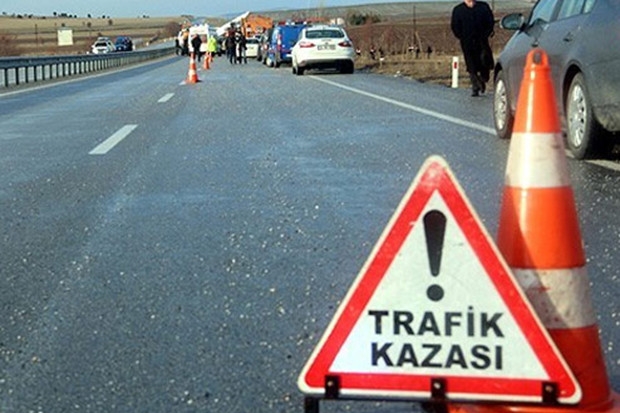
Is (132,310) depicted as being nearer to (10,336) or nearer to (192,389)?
(10,336)

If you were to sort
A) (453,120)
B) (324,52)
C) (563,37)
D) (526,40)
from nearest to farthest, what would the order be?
1. (563,37)
2. (526,40)
3. (453,120)
4. (324,52)

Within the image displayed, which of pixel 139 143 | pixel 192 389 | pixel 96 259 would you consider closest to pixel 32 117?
pixel 139 143

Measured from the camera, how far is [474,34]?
64.3ft

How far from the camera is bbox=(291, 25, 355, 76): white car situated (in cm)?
3325

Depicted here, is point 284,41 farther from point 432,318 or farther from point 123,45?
point 123,45

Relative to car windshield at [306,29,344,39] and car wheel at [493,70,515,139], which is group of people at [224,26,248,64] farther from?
car wheel at [493,70,515,139]

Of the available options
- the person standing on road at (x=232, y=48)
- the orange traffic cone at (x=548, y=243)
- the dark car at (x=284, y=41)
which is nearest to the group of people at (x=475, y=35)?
the orange traffic cone at (x=548, y=243)

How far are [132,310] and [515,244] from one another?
2.13 metres

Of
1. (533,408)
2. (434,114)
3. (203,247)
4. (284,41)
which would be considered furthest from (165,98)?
(284,41)

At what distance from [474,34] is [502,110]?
8.63 m

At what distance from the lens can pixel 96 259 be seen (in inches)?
236

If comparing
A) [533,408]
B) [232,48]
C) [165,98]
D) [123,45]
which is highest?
[533,408]

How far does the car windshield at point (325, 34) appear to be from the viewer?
33.9 metres

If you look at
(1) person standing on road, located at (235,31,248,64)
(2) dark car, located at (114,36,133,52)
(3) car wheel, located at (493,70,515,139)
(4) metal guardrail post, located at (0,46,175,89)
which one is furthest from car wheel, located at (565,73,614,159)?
(2) dark car, located at (114,36,133,52)
